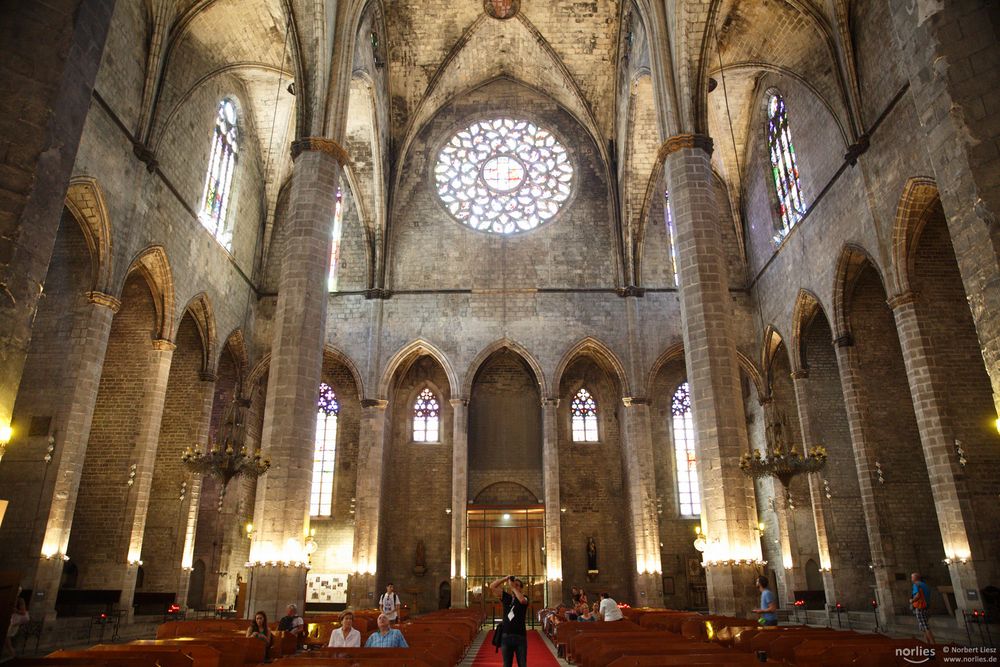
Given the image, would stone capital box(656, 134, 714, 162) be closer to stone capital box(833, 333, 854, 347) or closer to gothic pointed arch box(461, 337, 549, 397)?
stone capital box(833, 333, 854, 347)

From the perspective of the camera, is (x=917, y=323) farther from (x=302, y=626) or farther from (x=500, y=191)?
(x=500, y=191)

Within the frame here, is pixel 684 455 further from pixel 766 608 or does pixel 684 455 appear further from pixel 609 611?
pixel 766 608

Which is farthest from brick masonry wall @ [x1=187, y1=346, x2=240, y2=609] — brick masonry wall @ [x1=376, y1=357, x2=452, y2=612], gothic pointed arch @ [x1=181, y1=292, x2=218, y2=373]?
brick masonry wall @ [x1=376, y1=357, x2=452, y2=612]

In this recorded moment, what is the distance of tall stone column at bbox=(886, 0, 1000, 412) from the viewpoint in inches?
239

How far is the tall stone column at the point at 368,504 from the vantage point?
21062mm

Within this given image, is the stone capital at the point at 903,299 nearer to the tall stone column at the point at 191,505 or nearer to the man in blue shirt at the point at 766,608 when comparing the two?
the man in blue shirt at the point at 766,608

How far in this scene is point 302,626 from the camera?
10.5 meters

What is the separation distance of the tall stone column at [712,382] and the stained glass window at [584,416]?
11378 mm

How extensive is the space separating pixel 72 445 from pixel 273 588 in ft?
17.0

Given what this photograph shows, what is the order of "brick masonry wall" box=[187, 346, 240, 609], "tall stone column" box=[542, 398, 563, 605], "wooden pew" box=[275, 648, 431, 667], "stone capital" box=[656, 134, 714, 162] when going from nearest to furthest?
"wooden pew" box=[275, 648, 431, 667]
"stone capital" box=[656, 134, 714, 162]
"tall stone column" box=[542, 398, 563, 605]
"brick masonry wall" box=[187, 346, 240, 609]

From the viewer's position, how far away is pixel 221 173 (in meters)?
21.2

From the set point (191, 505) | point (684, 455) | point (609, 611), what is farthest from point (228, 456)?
point (684, 455)

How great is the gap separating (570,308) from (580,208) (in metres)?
3.96

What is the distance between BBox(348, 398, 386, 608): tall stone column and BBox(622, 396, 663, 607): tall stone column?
8039mm
